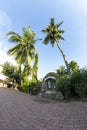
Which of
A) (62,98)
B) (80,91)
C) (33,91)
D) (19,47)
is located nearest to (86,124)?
(80,91)

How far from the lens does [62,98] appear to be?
47.2 feet

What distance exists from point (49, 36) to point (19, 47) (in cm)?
563

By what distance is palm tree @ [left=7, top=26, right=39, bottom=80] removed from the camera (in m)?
27.8

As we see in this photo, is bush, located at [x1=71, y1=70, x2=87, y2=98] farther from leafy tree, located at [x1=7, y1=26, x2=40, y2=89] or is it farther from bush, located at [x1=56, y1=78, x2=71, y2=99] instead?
leafy tree, located at [x1=7, y1=26, x2=40, y2=89]

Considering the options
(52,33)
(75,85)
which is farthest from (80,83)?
(52,33)

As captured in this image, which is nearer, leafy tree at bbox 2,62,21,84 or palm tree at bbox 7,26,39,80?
palm tree at bbox 7,26,39,80

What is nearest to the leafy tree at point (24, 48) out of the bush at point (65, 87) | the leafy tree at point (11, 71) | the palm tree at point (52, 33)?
the leafy tree at point (11, 71)

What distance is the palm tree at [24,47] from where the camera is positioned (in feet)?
91.3

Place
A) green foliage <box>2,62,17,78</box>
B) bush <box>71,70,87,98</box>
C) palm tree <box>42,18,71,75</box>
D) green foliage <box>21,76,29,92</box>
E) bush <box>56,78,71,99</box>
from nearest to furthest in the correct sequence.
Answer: bush <box>71,70,87,98</box>, bush <box>56,78,71,99</box>, palm tree <box>42,18,71,75</box>, green foliage <box>21,76,29,92</box>, green foliage <box>2,62,17,78</box>

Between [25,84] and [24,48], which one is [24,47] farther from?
[25,84]

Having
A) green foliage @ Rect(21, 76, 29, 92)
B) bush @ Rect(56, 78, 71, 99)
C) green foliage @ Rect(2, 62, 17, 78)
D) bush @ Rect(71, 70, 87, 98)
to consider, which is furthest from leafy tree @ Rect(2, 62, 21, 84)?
bush @ Rect(71, 70, 87, 98)

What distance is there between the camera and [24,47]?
1105 inches

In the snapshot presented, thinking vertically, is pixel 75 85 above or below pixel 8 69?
below

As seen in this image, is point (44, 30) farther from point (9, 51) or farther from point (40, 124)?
point (40, 124)
